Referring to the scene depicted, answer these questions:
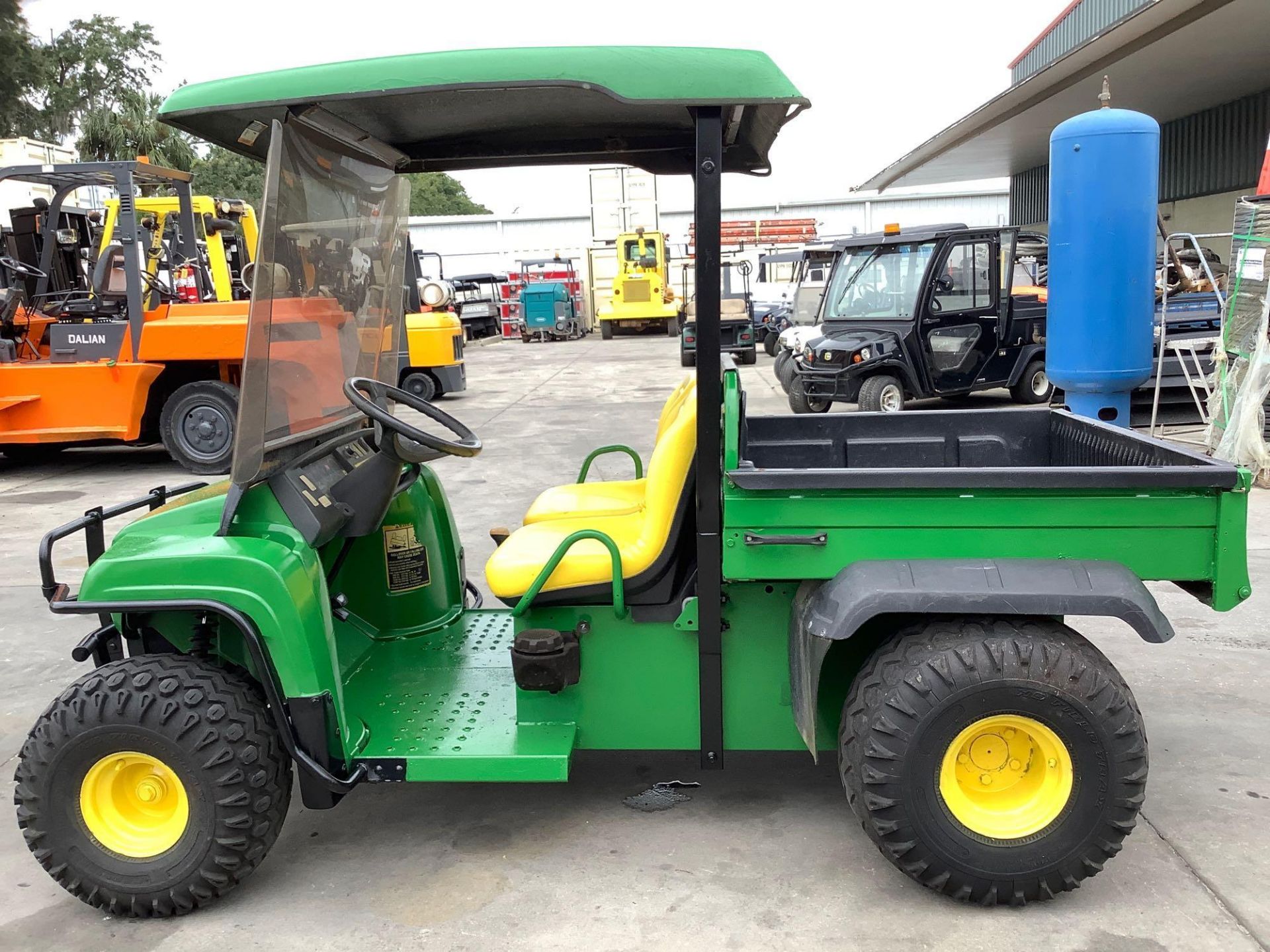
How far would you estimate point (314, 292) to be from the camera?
3158 millimetres

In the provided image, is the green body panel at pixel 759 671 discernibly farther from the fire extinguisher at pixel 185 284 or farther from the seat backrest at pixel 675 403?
the fire extinguisher at pixel 185 284

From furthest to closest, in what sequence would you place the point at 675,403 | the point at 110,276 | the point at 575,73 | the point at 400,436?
1. the point at 110,276
2. the point at 675,403
3. the point at 400,436
4. the point at 575,73

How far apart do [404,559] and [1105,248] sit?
610 centimetres

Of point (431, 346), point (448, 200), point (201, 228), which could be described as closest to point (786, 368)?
point (431, 346)

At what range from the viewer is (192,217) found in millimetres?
10375

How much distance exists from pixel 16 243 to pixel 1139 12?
1152cm

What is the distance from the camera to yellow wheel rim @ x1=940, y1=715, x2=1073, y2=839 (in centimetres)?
269

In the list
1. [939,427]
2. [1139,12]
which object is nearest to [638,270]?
[1139,12]

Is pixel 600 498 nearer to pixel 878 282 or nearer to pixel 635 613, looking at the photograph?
pixel 635 613

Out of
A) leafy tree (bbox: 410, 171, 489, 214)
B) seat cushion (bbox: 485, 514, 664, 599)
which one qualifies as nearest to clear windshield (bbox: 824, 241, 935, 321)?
seat cushion (bbox: 485, 514, 664, 599)

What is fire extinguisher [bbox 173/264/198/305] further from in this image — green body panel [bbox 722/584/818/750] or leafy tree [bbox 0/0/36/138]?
leafy tree [bbox 0/0/36/138]

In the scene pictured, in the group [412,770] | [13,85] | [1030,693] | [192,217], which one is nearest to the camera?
[1030,693]

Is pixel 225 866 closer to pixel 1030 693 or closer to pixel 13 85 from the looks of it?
pixel 1030 693

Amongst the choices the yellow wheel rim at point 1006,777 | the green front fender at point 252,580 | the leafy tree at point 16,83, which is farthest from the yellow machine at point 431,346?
the leafy tree at point 16,83
